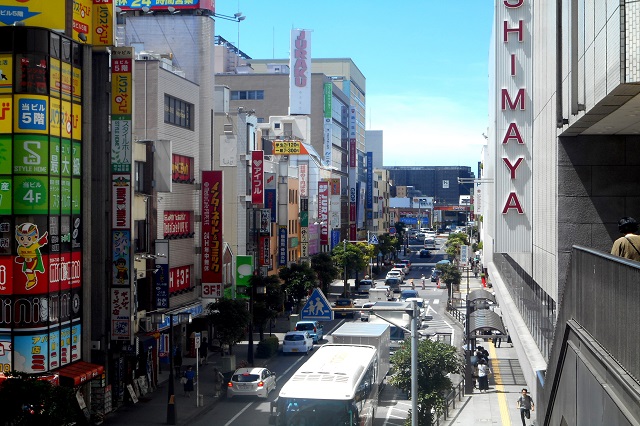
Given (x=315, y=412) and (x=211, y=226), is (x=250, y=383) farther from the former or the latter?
(x=315, y=412)

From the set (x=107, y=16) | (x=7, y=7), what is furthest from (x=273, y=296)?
(x=7, y=7)

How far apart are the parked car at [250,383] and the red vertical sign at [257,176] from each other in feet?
73.7

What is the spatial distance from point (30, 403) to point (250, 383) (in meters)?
18.4

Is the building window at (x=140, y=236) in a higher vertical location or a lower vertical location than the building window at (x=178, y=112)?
lower

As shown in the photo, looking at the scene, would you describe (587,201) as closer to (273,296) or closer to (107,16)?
(107,16)

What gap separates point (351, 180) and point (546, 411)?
354 feet

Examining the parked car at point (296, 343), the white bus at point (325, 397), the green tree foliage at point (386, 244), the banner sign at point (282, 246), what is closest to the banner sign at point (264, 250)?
the banner sign at point (282, 246)

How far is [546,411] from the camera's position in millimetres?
18250

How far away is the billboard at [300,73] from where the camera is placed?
106875 millimetres

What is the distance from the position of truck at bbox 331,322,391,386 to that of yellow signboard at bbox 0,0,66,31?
676 inches

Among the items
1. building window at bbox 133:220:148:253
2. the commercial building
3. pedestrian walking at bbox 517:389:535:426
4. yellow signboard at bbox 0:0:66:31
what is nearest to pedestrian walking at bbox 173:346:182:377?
building window at bbox 133:220:148:253

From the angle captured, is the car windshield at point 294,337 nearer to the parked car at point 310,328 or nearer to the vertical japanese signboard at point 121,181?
the parked car at point 310,328

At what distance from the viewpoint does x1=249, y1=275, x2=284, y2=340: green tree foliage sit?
178ft

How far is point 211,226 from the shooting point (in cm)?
5109
